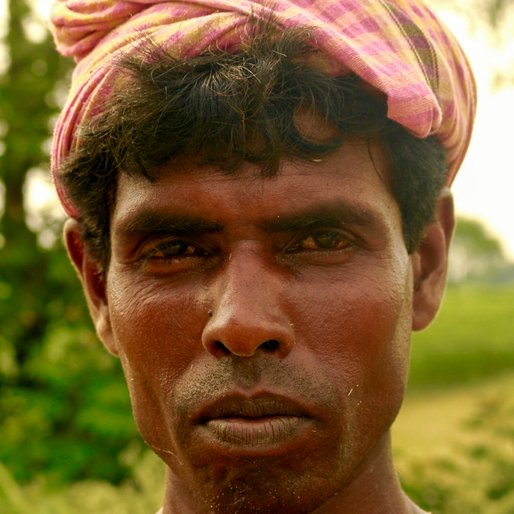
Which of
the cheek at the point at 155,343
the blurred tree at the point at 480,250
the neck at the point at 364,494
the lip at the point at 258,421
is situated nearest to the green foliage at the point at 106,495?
the neck at the point at 364,494

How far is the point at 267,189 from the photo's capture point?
2080mm

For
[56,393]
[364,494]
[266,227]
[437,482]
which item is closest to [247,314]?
[266,227]

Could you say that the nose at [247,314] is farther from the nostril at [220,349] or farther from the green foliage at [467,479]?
the green foliage at [467,479]

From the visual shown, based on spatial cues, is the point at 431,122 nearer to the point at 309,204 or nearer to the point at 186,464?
the point at 309,204

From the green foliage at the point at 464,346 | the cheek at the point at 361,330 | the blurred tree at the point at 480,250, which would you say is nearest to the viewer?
the cheek at the point at 361,330

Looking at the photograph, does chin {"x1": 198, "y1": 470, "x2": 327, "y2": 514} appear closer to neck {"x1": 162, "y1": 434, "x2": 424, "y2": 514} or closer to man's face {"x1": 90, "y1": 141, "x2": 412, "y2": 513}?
man's face {"x1": 90, "y1": 141, "x2": 412, "y2": 513}

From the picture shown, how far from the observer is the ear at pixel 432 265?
247 cm

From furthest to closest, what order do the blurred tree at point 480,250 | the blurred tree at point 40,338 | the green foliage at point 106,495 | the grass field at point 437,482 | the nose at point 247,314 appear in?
the blurred tree at point 480,250, the blurred tree at point 40,338, the green foliage at point 106,495, the grass field at point 437,482, the nose at point 247,314

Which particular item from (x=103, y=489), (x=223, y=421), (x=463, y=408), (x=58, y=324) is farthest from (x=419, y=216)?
(x=463, y=408)

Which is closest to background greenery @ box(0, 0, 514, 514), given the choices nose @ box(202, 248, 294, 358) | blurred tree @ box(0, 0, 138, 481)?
blurred tree @ box(0, 0, 138, 481)

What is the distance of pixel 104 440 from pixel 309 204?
4454 mm

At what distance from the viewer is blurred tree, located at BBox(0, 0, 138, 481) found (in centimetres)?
624

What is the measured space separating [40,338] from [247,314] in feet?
17.0

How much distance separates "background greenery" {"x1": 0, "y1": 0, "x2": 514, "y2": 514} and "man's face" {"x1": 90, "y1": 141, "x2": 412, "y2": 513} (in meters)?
3.45
